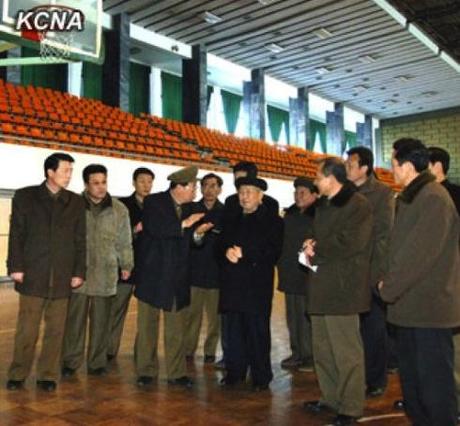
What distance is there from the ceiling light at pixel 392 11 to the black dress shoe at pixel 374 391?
1039 cm

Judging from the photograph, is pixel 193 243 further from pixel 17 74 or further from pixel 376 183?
pixel 17 74

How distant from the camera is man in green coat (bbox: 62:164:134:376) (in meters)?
3.58

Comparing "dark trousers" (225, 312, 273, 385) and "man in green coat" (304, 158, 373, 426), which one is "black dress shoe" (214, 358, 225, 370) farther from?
"man in green coat" (304, 158, 373, 426)

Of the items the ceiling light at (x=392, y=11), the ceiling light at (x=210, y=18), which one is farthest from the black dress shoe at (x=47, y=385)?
the ceiling light at (x=392, y=11)

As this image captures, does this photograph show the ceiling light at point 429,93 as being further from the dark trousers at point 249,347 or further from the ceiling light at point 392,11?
the dark trousers at point 249,347

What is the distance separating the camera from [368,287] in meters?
2.74

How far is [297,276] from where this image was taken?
3924mm

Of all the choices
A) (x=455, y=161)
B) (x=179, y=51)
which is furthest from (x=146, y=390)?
(x=455, y=161)

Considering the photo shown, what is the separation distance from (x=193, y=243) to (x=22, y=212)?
1.09 meters

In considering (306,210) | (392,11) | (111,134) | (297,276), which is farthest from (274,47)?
(297,276)

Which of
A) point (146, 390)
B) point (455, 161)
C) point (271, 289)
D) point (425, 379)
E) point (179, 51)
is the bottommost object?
point (146, 390)

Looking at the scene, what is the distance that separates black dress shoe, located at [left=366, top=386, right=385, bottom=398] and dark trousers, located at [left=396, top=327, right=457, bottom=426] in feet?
3.21

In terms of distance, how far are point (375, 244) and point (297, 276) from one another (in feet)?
2.76

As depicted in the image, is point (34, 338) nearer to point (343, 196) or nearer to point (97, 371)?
A: point (97, 371)
